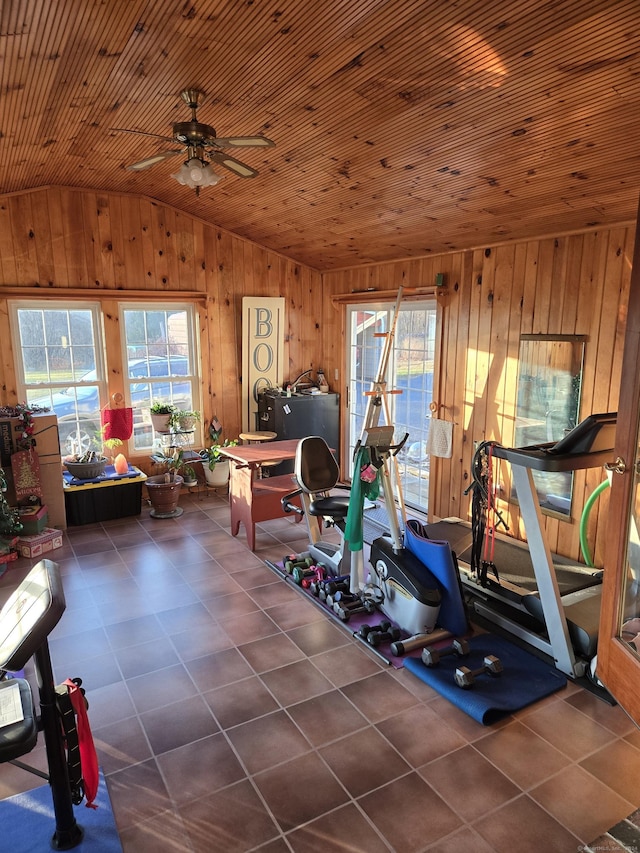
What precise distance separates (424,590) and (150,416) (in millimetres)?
3816

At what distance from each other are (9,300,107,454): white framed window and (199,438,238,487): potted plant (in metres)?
1.11

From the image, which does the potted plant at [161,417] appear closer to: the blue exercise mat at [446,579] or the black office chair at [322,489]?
the black office chair at [322,489]

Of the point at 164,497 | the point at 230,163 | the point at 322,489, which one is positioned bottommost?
the point at 164,497

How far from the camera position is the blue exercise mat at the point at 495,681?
115 inches

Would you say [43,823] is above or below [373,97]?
below

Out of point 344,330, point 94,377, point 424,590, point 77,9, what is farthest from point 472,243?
point 94,377

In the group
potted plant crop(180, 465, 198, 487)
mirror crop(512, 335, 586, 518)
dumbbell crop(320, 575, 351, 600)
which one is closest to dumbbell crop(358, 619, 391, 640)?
dumbbell crop(320, 575, 351, 600)

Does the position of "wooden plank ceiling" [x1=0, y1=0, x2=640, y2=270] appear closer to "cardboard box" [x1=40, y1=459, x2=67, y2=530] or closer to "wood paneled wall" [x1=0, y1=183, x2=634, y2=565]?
"wood paneled wall" [x1=0, y1=183, x2=634, y2=565]

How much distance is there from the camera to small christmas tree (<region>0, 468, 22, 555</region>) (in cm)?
470

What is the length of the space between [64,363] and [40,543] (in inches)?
71.8

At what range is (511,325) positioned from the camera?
4.59m

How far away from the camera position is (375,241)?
5395 millimetres

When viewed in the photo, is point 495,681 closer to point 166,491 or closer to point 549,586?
point 549,586

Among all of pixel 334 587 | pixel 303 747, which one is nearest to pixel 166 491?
pixel 334 587
